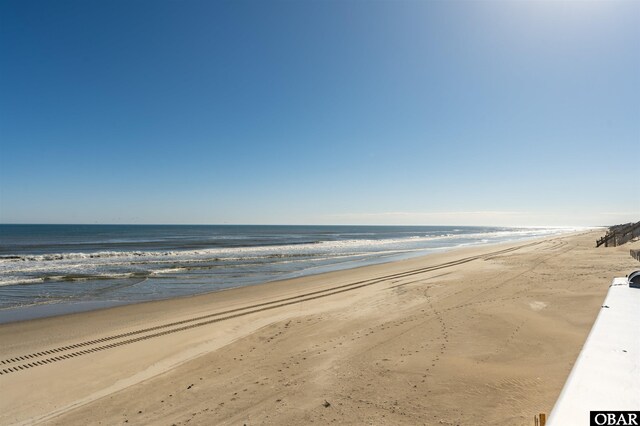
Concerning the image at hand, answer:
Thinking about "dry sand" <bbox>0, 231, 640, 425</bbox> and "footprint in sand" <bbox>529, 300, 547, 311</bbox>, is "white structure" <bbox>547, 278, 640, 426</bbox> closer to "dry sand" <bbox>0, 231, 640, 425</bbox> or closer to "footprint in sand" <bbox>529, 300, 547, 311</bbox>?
"dry sand" <bbox>0, 231, 640, 425</bbox>

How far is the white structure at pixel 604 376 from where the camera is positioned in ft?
9.03

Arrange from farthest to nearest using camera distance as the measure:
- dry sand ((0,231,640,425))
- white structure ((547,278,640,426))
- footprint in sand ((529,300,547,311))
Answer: footprint in sand ((529,300,547,311)) < dry sand ((0,231,640,425)) < white structure ((547,278,640,426))

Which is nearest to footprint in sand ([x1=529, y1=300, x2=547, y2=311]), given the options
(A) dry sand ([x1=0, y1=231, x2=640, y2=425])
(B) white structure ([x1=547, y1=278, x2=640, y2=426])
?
(A) dry sand ([x1=0, y1=231, x2=640, y2=425])

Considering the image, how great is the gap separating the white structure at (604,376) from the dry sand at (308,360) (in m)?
1.44

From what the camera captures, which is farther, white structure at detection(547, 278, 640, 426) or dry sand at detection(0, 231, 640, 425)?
dry sand at detection(0, 231, 640, 425)

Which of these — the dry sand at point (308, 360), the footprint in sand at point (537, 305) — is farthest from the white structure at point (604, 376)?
the footprint in sand at point (537, 305)

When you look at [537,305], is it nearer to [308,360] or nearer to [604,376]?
[308,360]

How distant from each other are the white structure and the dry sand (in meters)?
1.44

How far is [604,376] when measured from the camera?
3.26 meters

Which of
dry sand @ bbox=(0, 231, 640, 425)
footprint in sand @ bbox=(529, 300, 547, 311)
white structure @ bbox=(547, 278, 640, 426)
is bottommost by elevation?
dry sand @ bbox=(0, 231, 640, 425)

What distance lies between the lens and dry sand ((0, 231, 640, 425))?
17.4ft

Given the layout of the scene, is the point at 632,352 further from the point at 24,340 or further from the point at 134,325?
the point at 24,340

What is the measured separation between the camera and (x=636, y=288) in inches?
280

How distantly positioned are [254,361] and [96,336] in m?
5.80
